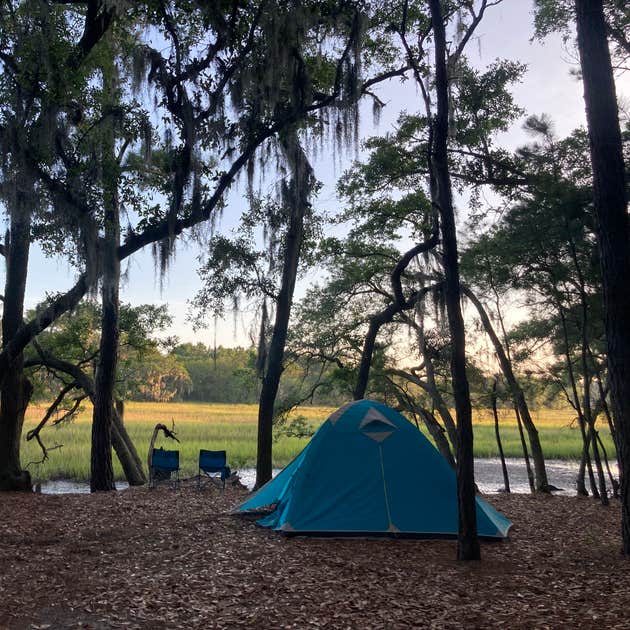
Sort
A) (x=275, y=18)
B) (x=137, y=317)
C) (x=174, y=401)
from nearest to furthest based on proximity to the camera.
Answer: (x=275, y=18) → (x=137, y=317) → (x=174, y=401)

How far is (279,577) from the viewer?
510cm

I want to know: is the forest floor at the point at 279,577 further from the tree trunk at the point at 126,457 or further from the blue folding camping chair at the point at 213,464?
the tree trunk at the point at 126,457

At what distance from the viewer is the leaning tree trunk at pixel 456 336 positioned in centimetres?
575

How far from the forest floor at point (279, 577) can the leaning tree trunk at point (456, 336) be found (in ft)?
1.22

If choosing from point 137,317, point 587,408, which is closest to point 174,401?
point 137,317

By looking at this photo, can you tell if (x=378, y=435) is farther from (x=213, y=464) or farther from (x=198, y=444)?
(x=198, y=444)

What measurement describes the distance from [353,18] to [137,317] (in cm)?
859

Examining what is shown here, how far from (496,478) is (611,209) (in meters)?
16.5

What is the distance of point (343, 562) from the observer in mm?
5637

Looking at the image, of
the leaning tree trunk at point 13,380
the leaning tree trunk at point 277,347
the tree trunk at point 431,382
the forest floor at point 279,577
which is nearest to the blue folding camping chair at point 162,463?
the leaning tree trunk at point 277,347

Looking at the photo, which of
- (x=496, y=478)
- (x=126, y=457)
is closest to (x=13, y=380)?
(x=126, y=457)

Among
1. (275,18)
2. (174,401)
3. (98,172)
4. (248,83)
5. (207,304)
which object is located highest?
(275,18)

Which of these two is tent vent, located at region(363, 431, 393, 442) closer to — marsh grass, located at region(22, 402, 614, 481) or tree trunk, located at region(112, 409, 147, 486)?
tree trunk, located at region(112, 409, 147, 486)

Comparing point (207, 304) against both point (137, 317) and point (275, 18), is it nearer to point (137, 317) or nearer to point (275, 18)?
point (137, 317)
